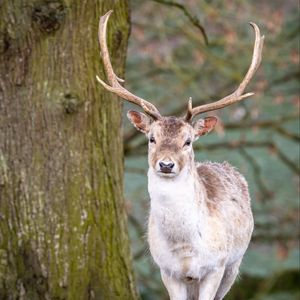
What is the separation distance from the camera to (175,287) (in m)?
6.82

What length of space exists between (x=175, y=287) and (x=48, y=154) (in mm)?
1403

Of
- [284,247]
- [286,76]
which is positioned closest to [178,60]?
[286,76]

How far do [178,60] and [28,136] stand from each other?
4.80m

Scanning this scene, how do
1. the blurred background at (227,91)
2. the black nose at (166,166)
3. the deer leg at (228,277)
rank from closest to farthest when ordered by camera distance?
the black nose at (166,166) < the deer leg at (228,277) < the blurred background at (227,91)

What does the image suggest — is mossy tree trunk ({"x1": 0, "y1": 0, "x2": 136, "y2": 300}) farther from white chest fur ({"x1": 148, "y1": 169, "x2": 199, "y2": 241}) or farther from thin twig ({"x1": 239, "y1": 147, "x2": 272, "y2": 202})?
thin twig ({"x1": 239, "y1": 147, "x2": 272, "y2": 202})

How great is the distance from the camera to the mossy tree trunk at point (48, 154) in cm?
741

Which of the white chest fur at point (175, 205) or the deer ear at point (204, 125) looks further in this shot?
the deer ear at point (204, 125)

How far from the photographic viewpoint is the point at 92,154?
761 cm

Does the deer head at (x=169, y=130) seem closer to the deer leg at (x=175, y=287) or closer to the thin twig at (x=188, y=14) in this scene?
the deer leg at (x=175, y=287)

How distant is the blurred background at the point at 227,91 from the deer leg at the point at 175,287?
349 centimetres

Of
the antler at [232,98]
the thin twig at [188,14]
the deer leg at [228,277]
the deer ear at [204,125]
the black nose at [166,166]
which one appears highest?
the thin twig at [188,14]

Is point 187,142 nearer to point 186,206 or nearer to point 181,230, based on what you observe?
point 186,206

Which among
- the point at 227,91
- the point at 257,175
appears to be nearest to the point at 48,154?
Result: the point at 227,91

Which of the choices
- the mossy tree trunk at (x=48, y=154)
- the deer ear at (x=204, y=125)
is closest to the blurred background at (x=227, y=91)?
the mossy tree trunk at (x=48, y=154)
